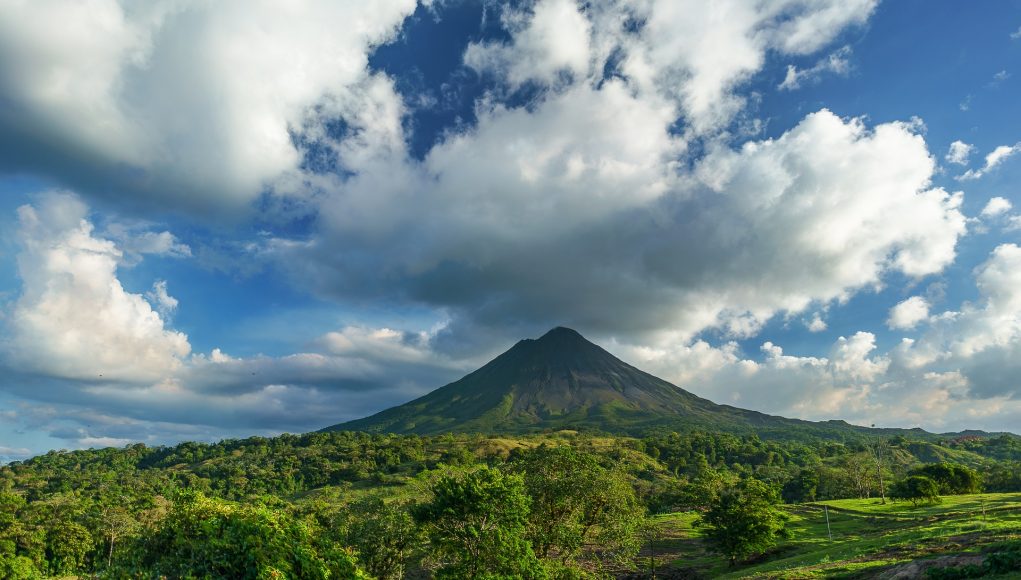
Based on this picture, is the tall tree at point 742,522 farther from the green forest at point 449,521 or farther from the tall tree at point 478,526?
the tall tree at point 478,526

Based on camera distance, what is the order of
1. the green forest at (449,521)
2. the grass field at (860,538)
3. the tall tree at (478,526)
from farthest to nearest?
1. the grass field at (860,538)
2. the tall tree at (478,526)
3. the green forest at (449,521)

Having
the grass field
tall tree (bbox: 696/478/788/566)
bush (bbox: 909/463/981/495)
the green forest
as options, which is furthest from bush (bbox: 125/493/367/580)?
bush (bbox: 909/463/981/495)

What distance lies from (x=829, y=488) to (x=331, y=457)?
155 m

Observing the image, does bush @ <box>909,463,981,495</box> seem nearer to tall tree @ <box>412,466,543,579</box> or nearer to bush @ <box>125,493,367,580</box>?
tall tree @ <box>412,466,543,579</box>

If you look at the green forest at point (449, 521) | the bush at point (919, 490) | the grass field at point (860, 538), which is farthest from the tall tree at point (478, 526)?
the bush at point (919, 490)

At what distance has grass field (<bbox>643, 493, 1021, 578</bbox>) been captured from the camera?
109 ft

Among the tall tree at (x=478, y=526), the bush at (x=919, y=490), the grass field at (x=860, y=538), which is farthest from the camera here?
the bush at (x=919, y=490)

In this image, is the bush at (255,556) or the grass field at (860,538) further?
the grass field at (860,538)

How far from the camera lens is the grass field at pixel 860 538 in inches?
1312

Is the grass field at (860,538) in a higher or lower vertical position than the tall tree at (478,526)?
lower

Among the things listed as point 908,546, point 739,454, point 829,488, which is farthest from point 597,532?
point 739,454

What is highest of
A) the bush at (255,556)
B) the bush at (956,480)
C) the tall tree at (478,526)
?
the bush at (255,556)

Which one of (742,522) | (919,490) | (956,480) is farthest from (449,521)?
(956,480)

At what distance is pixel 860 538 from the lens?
52.2 metres
